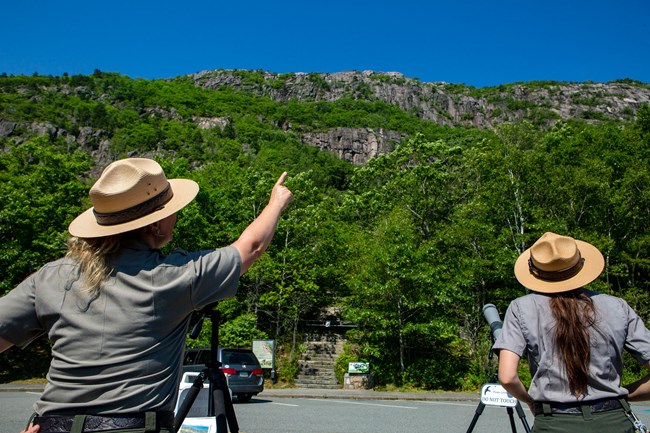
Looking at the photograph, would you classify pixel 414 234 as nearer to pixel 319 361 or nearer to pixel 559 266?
pixel 319 361

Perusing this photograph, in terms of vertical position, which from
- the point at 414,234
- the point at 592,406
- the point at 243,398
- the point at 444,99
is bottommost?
the point at 243,398

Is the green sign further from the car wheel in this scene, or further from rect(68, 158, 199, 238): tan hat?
rect(68, 158, 199, 238): tan hat

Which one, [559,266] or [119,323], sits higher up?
[559,266]

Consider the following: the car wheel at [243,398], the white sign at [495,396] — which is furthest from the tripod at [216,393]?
the car wheel at [243,398]

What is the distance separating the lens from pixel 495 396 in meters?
5.49

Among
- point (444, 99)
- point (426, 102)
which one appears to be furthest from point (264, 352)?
point (444, 99)

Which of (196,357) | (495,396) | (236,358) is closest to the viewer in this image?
(495,396)

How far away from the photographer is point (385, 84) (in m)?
196

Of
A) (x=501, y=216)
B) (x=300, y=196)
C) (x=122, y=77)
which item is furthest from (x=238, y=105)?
(x=501, y=216)

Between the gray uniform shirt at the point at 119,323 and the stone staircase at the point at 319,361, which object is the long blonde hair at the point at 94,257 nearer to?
the gray uniform shirt at the point at 119,323

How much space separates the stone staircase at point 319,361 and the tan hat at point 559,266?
22885 millimetres

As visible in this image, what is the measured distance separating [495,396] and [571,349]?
282cm

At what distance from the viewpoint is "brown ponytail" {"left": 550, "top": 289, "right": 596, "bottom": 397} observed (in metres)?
2.87

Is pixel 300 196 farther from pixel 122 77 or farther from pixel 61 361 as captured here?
pixel 122 77
